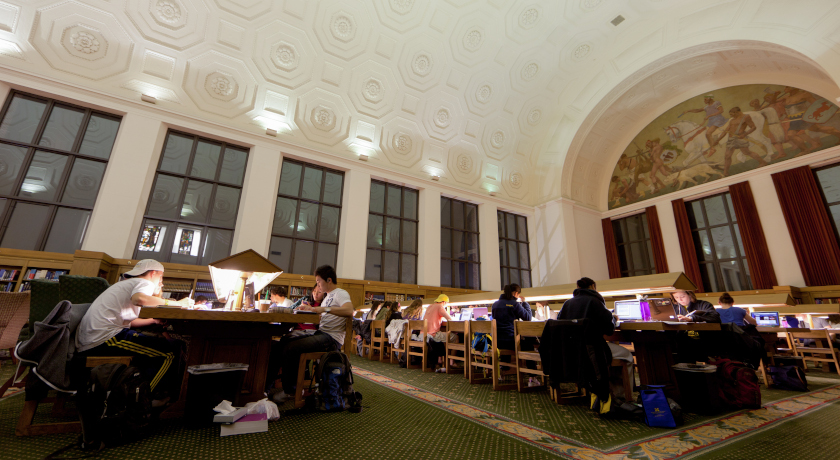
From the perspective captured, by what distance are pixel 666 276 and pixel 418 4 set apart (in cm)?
907

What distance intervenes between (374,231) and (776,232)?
39.1 feet

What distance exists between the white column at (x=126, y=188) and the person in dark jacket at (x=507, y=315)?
8189mm

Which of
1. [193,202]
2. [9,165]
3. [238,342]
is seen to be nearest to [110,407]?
[238,342]

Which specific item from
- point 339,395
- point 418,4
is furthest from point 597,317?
point 418,4

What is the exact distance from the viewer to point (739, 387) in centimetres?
300

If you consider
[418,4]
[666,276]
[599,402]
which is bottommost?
[599,402]

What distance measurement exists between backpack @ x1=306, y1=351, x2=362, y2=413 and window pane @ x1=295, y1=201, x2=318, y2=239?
7.65 m

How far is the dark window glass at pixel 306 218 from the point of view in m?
9.72

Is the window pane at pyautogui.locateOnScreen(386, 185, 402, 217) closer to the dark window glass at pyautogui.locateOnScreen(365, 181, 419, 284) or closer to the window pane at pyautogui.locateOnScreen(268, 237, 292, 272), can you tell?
the dark window glass at pyautogui.locateOnScreen(365, 181, 419, 284)

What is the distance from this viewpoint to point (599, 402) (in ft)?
9.39

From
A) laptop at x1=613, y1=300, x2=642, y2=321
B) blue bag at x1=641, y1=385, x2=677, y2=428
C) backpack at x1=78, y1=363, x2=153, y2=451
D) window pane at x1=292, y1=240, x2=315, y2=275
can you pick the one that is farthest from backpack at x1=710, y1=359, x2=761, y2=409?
window pane at x1=292, y1=240, x2=315, y2=275

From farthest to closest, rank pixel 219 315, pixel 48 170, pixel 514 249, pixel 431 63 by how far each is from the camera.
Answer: pixel 514 249 < pixel 431 63 < pixel 48 170 < pixel 219 315

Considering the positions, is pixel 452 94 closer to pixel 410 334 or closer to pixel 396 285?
pixel 396 285

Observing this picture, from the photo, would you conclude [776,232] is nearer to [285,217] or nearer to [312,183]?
[312,183]
